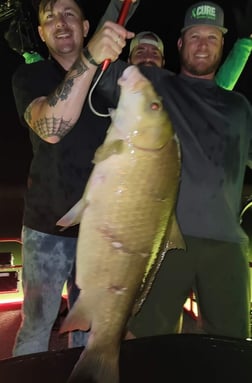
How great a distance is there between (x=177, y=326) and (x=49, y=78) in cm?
147

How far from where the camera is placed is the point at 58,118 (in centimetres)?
192

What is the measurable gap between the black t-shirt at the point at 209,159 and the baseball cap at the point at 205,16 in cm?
44

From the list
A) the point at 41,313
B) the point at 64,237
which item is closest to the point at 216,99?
the point at 64,237

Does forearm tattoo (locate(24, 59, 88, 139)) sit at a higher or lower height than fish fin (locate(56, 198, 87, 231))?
higher

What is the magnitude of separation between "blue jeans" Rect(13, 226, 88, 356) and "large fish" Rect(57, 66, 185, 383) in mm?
608

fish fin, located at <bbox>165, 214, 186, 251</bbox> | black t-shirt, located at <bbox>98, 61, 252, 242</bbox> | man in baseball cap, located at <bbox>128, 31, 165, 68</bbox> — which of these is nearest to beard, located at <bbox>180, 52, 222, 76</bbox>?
black t-shirt, located at <bbox>98, 61, 252, 242</bbox>

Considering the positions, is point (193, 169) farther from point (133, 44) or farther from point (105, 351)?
point (133, 44)

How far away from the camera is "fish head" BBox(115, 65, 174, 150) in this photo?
5.30ft

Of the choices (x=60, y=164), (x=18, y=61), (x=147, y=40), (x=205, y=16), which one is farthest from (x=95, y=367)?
(x=18, y=61)

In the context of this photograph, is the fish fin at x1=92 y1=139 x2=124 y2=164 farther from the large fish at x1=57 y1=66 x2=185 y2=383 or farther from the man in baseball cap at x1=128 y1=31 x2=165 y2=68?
the man in baseball cap at x1=128 y1=31 x2=165 y2=68

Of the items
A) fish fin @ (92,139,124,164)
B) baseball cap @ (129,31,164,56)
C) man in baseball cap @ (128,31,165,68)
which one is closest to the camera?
fish fin @ (92,139,124,164)

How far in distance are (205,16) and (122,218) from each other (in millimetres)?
1665

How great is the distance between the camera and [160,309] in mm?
Answer: 2543

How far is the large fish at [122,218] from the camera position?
1.61 metres
